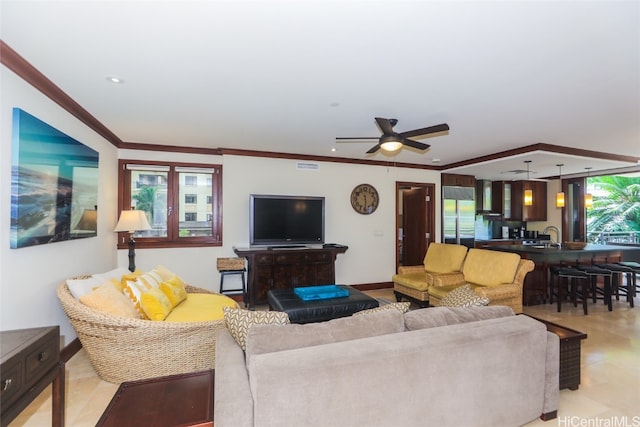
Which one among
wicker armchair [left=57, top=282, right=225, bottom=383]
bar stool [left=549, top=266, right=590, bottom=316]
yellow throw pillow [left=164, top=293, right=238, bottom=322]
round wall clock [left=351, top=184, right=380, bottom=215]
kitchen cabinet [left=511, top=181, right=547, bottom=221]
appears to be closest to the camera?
wicker armchair [left=57, top=282, right=225, bottom=383]

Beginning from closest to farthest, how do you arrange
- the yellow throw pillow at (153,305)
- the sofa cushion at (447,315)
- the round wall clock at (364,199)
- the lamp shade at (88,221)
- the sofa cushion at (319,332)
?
1. the sofa cushion at (319,332)
2. the sofa cushion at (447,315)
3. the yellow throw pillow at (153,305)
4. the lamp shade at (88,221)
5. the round wall clock at (364,199)

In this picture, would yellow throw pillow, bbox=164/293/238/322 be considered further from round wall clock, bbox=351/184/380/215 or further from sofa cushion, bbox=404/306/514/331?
round wall clock, bbox=351/184/380/215

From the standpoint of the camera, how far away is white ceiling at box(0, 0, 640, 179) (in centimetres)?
168

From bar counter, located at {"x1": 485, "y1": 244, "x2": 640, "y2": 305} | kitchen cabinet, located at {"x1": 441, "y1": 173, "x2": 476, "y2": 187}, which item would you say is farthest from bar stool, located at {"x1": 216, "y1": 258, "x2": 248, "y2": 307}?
kitchen cabinet, located at {"x1": 441, "y1": 173, "x2": 476, "y2": 187}

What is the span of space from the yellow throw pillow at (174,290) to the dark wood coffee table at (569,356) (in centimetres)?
315

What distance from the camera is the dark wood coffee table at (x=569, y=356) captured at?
7.32 ft

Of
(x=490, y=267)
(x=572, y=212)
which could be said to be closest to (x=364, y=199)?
(x=490, y=267)

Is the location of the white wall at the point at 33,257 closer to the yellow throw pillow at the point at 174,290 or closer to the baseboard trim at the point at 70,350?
the baseboard trim at the point at 70,350

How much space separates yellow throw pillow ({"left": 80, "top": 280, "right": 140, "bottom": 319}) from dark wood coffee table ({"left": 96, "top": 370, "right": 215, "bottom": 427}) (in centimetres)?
108

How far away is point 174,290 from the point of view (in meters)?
3.09

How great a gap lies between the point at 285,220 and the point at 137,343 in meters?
2.89

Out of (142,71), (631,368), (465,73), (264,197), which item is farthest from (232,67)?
(631,368)

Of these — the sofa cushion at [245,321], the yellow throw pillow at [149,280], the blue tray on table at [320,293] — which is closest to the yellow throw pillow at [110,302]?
the yellow throw pillow at [149,280]

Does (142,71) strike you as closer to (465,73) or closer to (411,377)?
(465,73)
